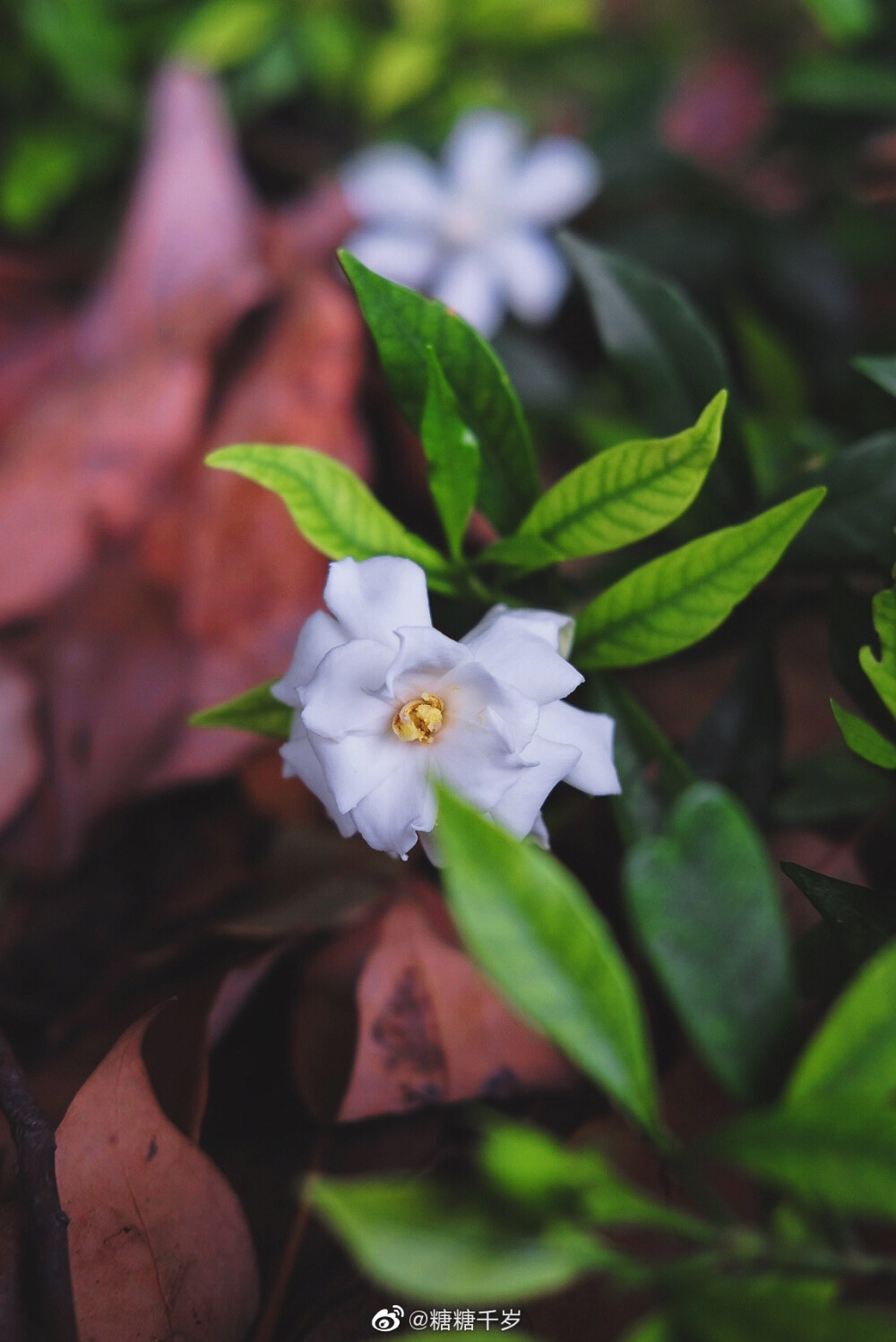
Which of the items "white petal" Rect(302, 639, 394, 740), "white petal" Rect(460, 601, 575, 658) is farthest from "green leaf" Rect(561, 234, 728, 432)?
"white petal" Rect(302, 639, 394, 740)

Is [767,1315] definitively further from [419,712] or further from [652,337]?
[652,337]

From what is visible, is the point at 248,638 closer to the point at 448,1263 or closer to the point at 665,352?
A: the point at 665,352

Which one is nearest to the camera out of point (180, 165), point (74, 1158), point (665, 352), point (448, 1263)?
point (448, 1263)

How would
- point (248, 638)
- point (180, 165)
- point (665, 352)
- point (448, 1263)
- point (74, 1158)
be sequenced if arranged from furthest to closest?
point (180, 165) → point (248, 638) → point (665, 352) → point (74, 1158) → point (448, 1263)

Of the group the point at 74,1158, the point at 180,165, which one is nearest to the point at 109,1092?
the point at 74,1158

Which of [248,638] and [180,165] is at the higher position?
[180,165]

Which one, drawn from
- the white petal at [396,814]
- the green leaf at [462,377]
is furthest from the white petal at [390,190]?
the white petal at [396,814]

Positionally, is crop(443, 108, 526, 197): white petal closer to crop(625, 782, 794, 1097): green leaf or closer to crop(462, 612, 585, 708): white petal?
crop(462, 612, 585, 708): white petal

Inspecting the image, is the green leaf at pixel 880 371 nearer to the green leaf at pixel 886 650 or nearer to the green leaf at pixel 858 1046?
the green leaf at pixel 886 650
